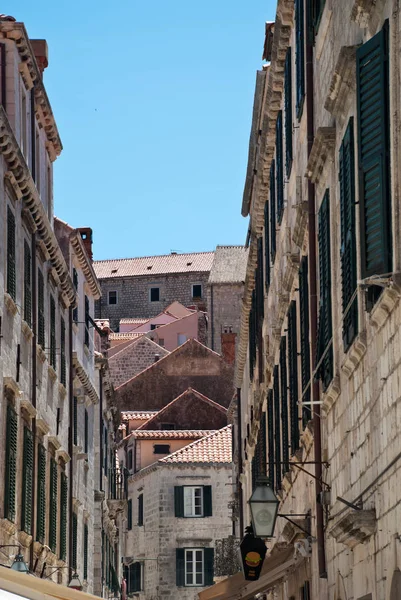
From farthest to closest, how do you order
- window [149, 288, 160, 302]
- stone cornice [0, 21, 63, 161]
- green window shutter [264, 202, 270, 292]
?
window [149, 288, 160, 302] < green window shutter [264, 202, 270, 292] < stone cornice [0, 21, 63, 161]

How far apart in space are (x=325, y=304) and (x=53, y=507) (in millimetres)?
15391

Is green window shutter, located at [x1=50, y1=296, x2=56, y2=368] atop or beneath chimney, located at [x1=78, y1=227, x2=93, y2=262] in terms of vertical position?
beneath

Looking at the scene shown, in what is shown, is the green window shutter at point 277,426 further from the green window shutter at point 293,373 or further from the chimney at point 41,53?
the chimney at point 41,53

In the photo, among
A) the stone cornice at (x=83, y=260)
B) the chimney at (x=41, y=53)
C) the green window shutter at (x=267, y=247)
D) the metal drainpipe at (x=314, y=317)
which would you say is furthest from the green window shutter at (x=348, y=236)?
the stone cornice at (x=83, y=260)

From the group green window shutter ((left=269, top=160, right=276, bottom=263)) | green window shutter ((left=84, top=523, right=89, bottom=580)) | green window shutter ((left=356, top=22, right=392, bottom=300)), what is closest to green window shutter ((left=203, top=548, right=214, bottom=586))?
green window shutter ((left=84, top=523, right=89, bottom=580))

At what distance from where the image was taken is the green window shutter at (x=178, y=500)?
62.4 metres

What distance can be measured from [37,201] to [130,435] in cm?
4286

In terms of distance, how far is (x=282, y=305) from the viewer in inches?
→ 870

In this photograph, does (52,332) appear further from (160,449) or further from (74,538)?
(160,449)

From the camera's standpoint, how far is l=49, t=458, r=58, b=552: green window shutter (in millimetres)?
29219

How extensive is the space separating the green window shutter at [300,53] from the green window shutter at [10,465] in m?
7.39

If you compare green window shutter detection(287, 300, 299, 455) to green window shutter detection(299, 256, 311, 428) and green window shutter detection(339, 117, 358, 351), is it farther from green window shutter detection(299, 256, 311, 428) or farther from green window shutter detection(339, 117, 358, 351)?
green window shutter detection(339, 117, 358, 351)

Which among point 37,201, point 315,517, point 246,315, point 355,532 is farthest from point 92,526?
point 355,532

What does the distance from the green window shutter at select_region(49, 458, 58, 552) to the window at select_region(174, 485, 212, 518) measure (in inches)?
1286
